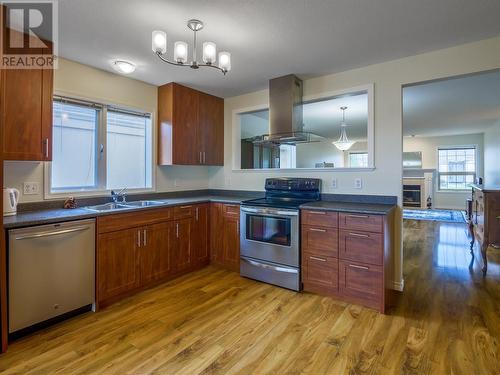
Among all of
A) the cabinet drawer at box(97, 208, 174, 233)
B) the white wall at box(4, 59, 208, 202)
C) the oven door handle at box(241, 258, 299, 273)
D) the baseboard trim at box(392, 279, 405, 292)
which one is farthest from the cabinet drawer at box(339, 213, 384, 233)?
the white wall at box(4, 59, 208, 202)

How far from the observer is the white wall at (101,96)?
250 cm

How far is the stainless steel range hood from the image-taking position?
126 inches

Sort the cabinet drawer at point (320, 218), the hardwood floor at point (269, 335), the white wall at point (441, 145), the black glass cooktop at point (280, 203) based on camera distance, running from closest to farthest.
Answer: the hardwood floor at point (269, 335), the cabinet drawer at point (320, 218), the black glass cooktop at point (280, 203), the white wall at point (441, 145)

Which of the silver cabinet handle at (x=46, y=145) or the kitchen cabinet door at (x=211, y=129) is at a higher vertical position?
the kitchen cabinet door at (x=211, y=129)

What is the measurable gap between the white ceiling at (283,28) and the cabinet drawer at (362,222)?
5.15 feet

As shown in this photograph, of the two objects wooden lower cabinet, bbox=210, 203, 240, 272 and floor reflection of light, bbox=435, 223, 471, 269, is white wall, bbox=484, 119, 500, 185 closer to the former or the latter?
floor reflection of light, bbox=435, 223, 471, 269

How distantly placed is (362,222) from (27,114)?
9.82 feet

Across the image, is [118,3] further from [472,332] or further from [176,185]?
[472,332]

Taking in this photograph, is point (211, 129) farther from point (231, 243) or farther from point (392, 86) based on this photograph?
point (392, 86)

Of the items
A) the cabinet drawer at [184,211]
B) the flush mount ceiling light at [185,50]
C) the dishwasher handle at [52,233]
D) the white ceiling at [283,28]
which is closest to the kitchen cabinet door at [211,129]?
Result: the cabinet drawer at [184,211]

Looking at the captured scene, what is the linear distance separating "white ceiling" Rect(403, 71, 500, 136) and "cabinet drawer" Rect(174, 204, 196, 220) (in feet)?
10.4

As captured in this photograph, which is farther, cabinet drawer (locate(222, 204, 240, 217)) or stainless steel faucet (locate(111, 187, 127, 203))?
cabinet drawer (locate(222, 204, 240, 217))

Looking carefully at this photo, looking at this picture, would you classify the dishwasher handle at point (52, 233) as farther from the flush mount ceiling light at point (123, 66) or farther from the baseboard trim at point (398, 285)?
the baseboard trim at point (398, 285)

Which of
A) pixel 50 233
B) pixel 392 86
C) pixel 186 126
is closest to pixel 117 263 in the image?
pixel 50 233
